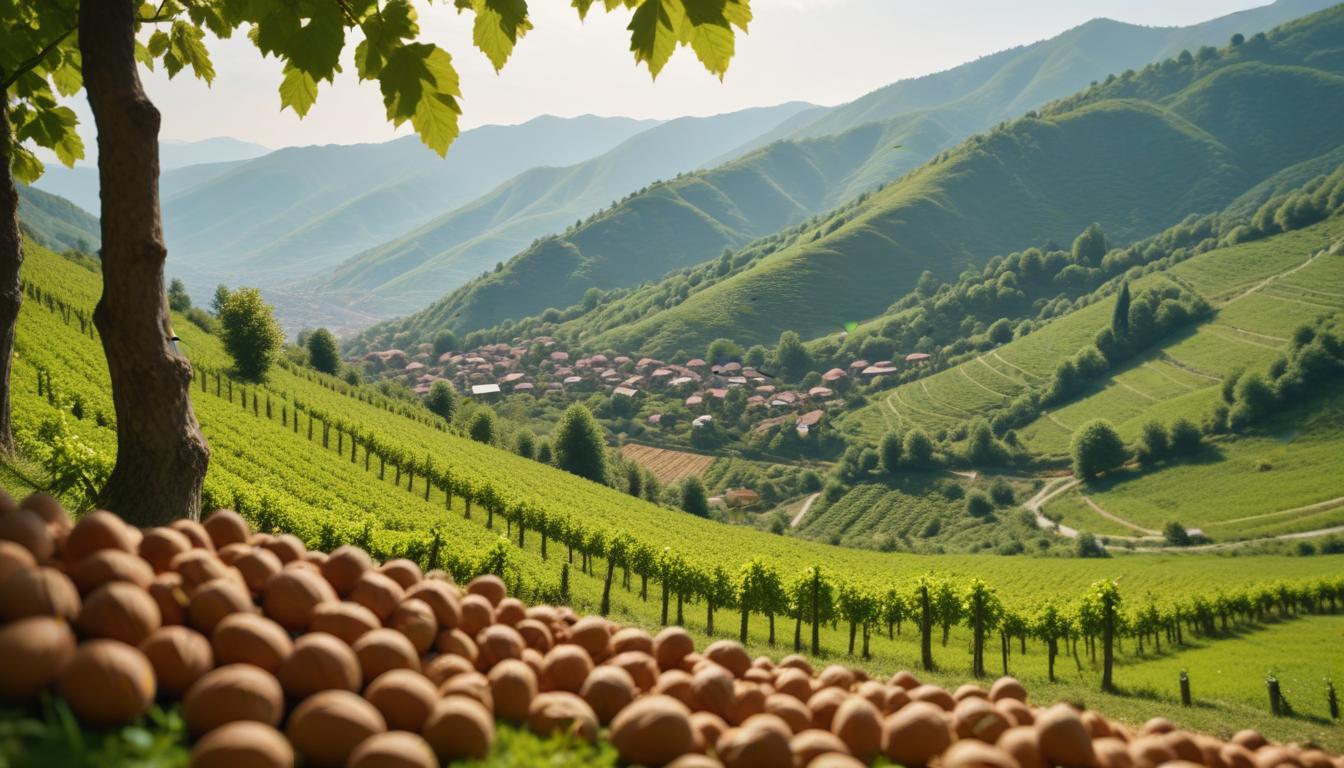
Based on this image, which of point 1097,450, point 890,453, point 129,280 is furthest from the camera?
point 890,453

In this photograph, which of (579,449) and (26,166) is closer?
(26,166)

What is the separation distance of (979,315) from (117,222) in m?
213

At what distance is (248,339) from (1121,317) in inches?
6145

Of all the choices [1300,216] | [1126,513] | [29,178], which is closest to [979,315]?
[1300,216]

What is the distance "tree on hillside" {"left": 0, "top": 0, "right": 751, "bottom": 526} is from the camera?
361 centimetres

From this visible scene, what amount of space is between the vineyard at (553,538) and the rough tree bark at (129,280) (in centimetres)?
907

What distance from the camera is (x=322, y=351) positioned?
103 metres

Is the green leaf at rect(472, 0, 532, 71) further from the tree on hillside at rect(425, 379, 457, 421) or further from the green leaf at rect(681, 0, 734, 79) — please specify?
the tree on hillside at rect(425, 379, 457, 421)

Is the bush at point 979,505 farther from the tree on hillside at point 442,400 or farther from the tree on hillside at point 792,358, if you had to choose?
the tree on hillside at point 442,400

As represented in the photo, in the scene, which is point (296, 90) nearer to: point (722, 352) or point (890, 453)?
point (890, 453)

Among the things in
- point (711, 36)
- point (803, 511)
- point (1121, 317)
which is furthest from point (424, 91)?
point (1121, 317)

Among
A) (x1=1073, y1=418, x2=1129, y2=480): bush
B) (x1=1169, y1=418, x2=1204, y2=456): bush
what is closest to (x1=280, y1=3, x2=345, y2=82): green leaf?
(x1=1073, y1=418, x2=1129, y2=480): bush

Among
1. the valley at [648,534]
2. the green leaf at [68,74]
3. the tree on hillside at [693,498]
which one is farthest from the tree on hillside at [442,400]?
the green leaf at [68,74]

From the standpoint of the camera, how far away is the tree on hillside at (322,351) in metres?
103
